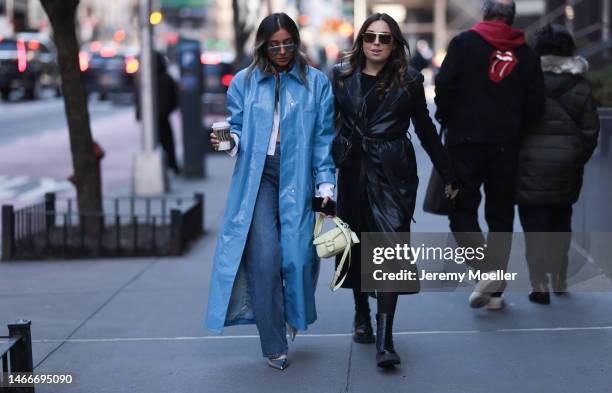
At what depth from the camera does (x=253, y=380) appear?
207 inches

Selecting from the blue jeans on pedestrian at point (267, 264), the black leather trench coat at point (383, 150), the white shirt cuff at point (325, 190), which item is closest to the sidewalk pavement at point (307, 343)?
the blue jeans on pedestrian at point (267, 264)

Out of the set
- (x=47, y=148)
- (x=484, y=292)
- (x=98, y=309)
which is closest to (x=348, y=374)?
(x=484, y=292)

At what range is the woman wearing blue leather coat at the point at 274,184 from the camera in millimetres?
5273

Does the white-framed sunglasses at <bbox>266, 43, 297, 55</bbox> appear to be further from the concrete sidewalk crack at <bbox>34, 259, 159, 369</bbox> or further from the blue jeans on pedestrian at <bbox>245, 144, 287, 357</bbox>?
the concrete sidewalk crack at <bbox>34, 259, 159, 369</bbox>

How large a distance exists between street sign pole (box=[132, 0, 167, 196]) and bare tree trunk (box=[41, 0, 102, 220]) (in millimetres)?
3488

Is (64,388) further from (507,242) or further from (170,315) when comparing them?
(507,242)

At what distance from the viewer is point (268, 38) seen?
206 inches

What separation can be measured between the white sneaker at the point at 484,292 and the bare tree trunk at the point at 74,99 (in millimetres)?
3991

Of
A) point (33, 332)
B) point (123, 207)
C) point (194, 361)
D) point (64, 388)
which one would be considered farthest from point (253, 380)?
point (123, 207)

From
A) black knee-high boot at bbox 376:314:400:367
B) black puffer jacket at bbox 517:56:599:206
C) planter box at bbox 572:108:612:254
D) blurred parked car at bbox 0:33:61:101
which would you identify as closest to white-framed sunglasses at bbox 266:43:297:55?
black knee-high boot at bbox 376:314:400:367

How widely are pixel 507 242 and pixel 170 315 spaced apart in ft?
7.03

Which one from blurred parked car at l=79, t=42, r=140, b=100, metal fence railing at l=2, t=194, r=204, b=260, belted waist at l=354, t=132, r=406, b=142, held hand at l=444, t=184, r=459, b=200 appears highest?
belted waist at l=354, t=132, r=406, b=142

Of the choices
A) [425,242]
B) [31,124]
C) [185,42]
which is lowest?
[31,124]

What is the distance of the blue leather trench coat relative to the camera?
5281 millimetres
